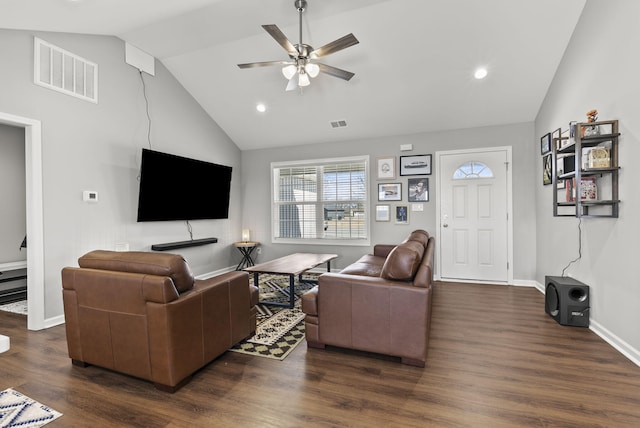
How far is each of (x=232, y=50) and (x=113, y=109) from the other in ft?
5.63

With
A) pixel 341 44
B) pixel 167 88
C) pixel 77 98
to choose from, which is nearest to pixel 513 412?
pixel 341 44

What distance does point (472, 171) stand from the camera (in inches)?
199

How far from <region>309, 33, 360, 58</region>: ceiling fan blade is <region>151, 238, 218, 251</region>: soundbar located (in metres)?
3.35

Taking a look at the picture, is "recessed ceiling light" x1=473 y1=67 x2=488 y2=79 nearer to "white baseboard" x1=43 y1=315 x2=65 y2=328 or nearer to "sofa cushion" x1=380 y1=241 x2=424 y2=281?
"sofa cushion" x1=380 y1=241 x2=424 y2=281

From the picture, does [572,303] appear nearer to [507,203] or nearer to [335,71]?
[507,203]

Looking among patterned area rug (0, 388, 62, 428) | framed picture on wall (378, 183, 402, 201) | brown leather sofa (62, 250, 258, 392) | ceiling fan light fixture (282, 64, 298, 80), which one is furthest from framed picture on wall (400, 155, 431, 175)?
patterned area rug (0, 388, 62, 428)

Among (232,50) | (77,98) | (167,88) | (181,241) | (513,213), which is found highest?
(232,50)

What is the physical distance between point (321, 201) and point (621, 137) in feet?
13.9

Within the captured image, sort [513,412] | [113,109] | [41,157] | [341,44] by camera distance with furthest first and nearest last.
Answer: [113,109]
[41,157]
[341,44]
[513,412]

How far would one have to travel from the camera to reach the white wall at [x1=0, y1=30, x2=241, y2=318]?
10.4 ft

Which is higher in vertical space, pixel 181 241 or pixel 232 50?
pixel 232 50

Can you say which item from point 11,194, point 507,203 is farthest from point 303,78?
point 11,194

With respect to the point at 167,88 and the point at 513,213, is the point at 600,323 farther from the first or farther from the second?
the point at 167,88

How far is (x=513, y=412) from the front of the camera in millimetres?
1834
